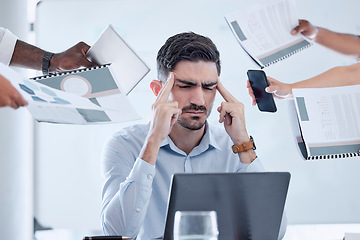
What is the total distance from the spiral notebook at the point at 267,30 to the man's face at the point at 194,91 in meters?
0.23

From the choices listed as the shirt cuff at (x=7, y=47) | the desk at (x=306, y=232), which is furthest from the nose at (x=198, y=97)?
the desk at (x=306, y=232)

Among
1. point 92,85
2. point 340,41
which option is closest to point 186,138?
point 92,85

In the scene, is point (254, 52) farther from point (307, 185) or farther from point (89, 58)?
point (307, 185)

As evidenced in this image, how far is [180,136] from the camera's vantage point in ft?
6.69

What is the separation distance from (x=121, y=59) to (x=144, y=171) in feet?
1.37

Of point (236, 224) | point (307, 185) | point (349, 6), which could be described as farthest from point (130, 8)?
point (236, 224)

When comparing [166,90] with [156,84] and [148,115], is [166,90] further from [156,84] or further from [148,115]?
[148,115]

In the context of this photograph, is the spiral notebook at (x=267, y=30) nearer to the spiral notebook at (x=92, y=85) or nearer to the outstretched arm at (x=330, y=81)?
the outstretched arm at (x=330, y=81)

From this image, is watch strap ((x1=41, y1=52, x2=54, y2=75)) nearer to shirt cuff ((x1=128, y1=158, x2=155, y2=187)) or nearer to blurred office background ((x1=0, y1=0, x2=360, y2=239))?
shirt cuff ((x1=128, y1=158, x2=155, y2=187))

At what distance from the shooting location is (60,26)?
3359 millimetres

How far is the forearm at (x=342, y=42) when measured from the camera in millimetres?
2855

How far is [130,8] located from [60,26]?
1.70 ft

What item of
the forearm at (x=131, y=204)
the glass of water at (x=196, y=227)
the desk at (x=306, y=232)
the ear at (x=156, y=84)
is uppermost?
the ear at (x=156, y=84)

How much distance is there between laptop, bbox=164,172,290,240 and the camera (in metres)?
1.23
